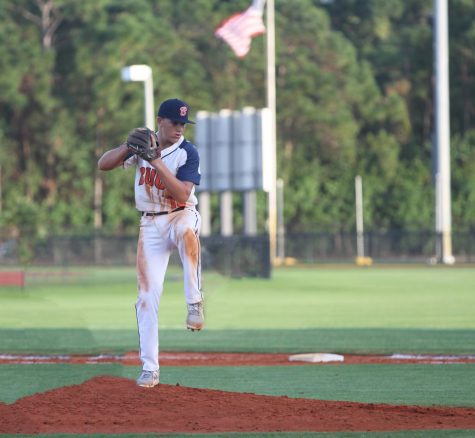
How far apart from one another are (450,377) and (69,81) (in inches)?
2091

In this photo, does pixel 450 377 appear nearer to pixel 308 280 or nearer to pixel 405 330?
pixel 405 330

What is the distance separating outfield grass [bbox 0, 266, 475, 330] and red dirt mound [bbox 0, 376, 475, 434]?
9783 mm

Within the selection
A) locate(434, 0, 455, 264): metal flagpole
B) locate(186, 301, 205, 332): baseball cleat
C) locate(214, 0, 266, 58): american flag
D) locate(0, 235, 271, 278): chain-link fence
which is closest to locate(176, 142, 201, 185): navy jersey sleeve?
locate(186, 301, 205, 332): baseball cleat

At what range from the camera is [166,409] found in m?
8.73

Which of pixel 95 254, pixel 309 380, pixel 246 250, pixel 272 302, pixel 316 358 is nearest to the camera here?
pixel 309 380

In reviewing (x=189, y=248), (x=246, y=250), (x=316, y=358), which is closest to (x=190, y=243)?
(x=189, y=248)

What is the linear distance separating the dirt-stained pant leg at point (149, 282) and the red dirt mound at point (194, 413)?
33 cm

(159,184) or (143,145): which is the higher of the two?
(143,145)

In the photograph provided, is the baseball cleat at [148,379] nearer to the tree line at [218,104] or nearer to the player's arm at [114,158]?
the player's arm at [114,158]

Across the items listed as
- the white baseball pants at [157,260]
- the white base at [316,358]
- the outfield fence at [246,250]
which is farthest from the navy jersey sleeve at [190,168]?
the outfield fence at [246,250]

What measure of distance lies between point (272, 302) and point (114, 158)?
55.3 feet

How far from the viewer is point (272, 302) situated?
2628 cm

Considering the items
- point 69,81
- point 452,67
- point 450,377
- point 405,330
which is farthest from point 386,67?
point 450,377

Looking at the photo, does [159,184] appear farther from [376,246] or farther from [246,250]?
[376,246]
